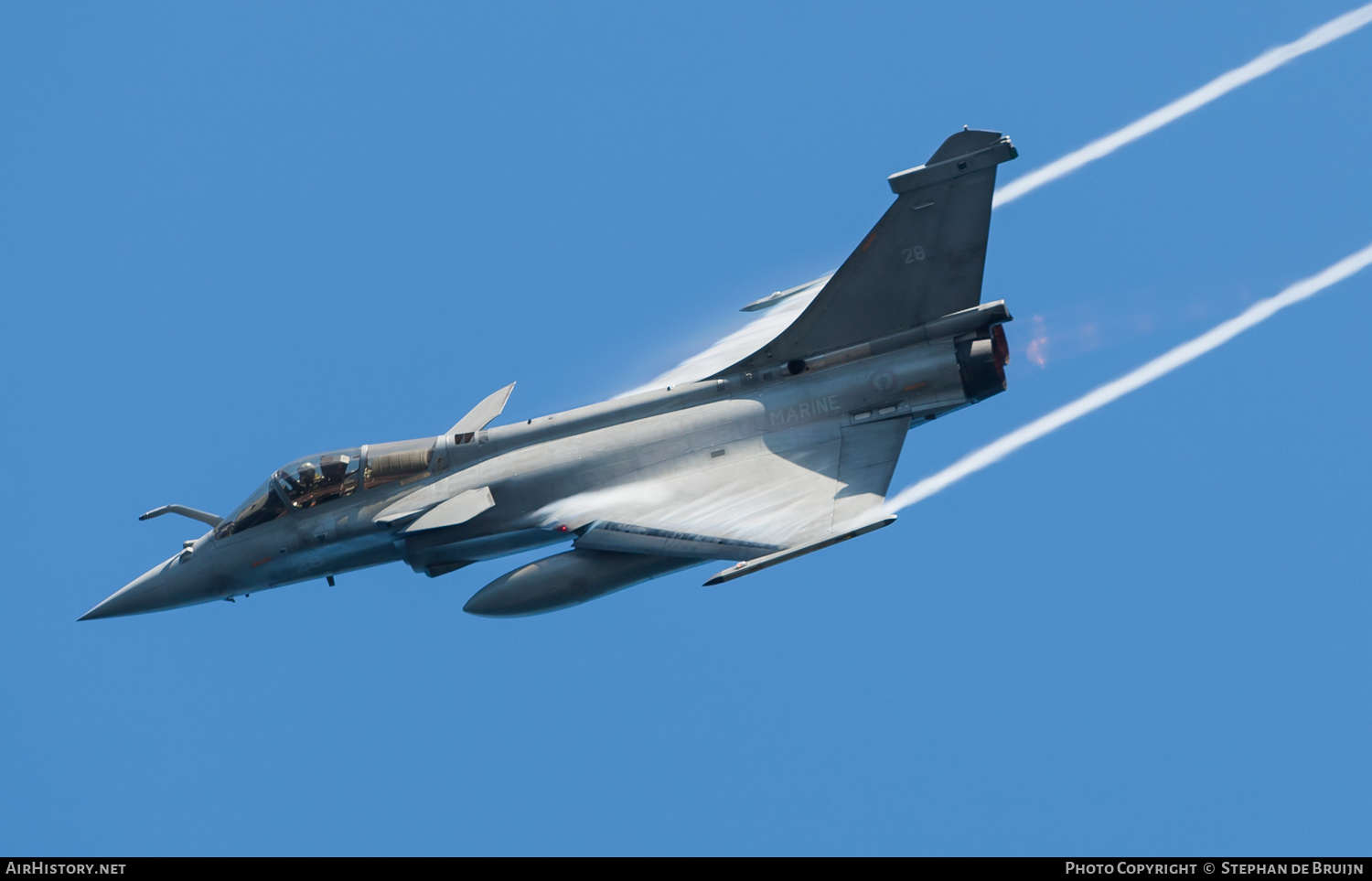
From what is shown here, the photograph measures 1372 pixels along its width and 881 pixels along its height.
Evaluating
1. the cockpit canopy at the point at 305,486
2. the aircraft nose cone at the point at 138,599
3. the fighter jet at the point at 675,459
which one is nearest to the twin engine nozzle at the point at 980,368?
the fighter jet at the point at 675,459

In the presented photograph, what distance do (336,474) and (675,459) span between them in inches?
201

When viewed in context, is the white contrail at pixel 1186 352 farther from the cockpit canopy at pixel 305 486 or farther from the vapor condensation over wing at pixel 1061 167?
the cockpit canopy at pixel 305 486

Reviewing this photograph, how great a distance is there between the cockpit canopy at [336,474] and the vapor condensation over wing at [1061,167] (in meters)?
3.55

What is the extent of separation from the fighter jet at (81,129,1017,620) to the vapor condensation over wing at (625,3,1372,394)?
786mm

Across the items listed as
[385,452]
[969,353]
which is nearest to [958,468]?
[969,353]

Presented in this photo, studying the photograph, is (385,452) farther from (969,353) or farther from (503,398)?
(969,353)

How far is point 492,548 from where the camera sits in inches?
824

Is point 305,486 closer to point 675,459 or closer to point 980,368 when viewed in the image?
point 675,459

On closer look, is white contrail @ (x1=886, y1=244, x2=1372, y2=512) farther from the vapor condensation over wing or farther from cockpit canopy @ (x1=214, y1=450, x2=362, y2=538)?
cockpit canopy @ (x1=214, y1=450, x2=362, y2=538)

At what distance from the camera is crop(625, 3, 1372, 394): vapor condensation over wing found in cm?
2167

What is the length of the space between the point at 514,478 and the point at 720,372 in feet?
11.0

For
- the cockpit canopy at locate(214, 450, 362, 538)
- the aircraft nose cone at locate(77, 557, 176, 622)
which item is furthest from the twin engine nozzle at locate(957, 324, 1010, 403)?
the aircraft nose cone at locate(77, 557, 176, 622)

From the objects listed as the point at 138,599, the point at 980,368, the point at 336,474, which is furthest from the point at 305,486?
the point at 980,368

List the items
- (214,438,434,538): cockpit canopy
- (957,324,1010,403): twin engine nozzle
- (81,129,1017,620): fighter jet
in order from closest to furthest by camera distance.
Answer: (81,129,1017,620): fighter jet
(957,324,1010,403): twin engine nozzle
(214,438,434,538): cockpit canopy
